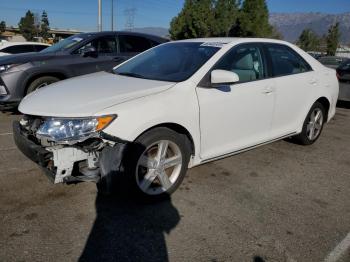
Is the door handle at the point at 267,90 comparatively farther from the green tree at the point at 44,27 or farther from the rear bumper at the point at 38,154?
the green tree at the point at 44,27

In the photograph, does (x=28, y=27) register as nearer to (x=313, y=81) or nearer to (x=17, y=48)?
→ (x=17, y=48)

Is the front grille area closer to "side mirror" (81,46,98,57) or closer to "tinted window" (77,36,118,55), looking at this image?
"side mirror" (81,46,98,57)

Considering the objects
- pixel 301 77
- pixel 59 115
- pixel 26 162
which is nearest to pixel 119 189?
pixel 59 115

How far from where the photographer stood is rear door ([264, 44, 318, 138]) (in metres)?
4.29

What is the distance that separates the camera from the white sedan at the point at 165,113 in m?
2.90

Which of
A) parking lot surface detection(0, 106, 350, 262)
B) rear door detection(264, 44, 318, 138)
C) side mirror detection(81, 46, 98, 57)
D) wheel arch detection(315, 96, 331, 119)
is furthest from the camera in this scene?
side mirror detection(81, 46, 98, 57)

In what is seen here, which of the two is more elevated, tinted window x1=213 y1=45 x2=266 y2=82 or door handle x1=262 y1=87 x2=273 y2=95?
tinted window x1=213 y1=45 x2=266 y2=82

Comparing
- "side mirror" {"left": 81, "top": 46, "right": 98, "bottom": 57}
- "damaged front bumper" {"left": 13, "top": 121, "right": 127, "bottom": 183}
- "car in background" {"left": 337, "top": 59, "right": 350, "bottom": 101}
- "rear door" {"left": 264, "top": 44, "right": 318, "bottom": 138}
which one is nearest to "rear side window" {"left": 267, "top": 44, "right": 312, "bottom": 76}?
"rear door" {"left": 264, "top": 44, "right": 318, "bottom": 138}

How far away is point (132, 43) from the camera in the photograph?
7.54 m

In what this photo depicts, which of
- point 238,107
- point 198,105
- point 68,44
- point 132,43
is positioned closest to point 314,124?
point 238,107

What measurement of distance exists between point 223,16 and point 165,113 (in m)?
29.9

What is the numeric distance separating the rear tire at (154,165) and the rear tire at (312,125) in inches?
91.6

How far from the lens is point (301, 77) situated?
462cm

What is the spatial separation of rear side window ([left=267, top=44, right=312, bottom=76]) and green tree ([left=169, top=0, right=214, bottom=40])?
88.7ft
